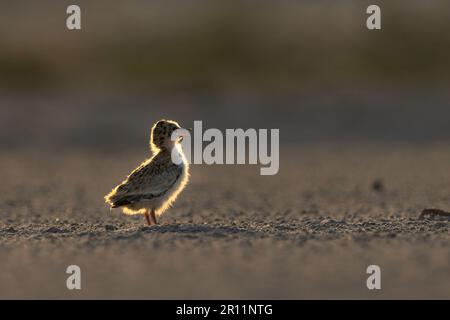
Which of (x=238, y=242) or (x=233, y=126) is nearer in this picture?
(x=238, y=242)

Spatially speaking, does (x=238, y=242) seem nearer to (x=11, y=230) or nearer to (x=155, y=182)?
(x=155, y=182)

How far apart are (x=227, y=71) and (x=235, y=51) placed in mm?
2156

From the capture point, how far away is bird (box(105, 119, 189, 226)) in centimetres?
985

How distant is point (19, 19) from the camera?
124ft

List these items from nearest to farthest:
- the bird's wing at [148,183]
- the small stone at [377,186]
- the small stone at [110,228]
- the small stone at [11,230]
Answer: the bird's wing at [148,183] → the small stone at [110,228] → the small stone at [11,230] → the small stone at [377,186]

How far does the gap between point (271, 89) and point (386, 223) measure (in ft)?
60.6

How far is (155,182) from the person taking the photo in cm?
998

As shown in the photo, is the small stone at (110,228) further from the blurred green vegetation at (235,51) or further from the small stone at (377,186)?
the blurred green vegetation at (235,51)

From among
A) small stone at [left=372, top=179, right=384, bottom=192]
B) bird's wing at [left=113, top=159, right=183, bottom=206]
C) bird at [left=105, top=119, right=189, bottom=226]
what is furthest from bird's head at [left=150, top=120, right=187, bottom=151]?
small stone at [left=372, top=179, right=384, bottom=192]

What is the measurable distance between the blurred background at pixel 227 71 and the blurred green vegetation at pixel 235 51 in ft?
0.15

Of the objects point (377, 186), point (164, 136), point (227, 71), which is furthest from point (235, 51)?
point (164, 136)

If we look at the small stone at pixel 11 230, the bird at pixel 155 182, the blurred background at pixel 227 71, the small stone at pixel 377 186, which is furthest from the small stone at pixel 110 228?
the blurred background at pixel 227 71

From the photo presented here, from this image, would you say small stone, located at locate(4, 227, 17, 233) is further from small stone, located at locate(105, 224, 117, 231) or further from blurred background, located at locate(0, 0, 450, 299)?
small stone, located at locate(105, 224, 117, 231)

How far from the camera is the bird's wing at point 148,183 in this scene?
9.82 meters
